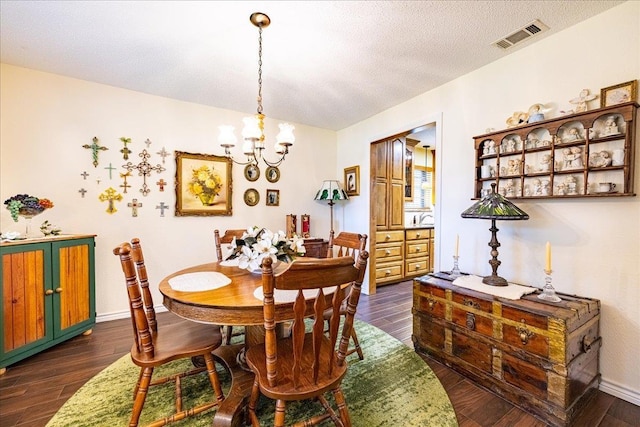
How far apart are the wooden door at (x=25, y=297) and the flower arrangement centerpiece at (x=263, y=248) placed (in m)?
1.75

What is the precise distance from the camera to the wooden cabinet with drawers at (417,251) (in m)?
4.69

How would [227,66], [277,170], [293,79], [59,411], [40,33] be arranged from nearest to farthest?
[59,411], [40,33], [227,66], [293,79], [277,170]

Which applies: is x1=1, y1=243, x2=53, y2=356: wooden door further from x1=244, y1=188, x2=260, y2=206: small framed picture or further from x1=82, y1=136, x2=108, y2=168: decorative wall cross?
x1=244, y1=188, x2=260, y2=206: small framed picture

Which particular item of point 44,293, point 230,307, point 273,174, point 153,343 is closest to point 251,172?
point 273,174

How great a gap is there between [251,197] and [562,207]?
11.0ft

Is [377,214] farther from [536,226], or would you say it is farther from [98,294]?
[98,294]

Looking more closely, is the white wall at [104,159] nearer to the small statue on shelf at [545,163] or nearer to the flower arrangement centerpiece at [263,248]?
the flower arrangement centerpiece at [263,248]

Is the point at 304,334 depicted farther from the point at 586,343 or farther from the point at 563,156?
the point at 563,156

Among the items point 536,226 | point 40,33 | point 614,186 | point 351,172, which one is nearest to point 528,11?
point 614,186

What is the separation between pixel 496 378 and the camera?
183cm

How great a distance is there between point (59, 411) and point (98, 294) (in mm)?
1618

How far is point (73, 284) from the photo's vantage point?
253 centimetres

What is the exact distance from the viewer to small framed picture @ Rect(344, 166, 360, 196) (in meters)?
4.20

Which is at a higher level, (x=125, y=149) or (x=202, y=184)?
(x=125, y=149)
